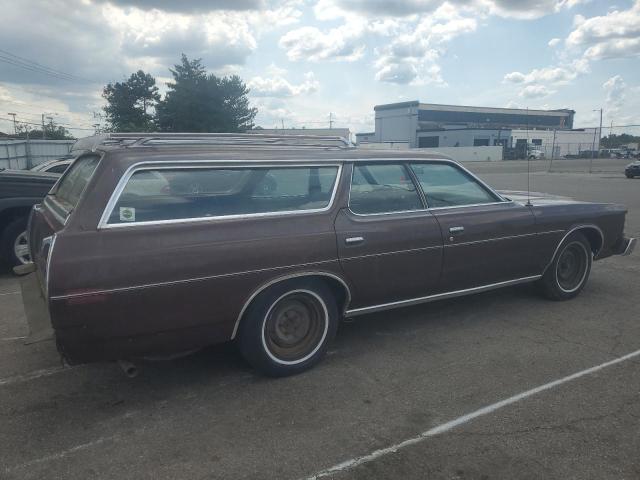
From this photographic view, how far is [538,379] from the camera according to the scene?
3.75 metres

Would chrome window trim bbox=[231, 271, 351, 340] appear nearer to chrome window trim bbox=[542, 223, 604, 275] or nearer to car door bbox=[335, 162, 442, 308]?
car door bbox=[335, 162, 442, 308]

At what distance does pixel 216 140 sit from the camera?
4281 mm

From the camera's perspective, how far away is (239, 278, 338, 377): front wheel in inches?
143

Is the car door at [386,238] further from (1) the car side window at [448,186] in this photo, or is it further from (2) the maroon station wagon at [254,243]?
(1) the car side window at [448,186]

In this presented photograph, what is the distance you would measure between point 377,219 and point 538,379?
5.31 ft

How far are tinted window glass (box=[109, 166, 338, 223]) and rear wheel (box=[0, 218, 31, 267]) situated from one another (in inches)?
161

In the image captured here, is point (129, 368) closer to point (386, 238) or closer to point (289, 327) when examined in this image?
point (289, 327)

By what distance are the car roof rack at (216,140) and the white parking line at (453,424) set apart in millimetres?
2372

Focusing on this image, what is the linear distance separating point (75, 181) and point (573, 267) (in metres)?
4.87

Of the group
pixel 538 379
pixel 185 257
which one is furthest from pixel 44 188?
pixel 538 379

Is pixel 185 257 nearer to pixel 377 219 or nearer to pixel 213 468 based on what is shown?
pixel 213 468

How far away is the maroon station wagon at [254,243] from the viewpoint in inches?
123

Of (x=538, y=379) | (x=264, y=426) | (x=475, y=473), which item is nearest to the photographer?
(x=475, y=473)

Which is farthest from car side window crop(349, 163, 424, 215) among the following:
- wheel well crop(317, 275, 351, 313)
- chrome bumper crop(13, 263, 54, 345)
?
chrome bumper crop(13, 263, 54, 345)
